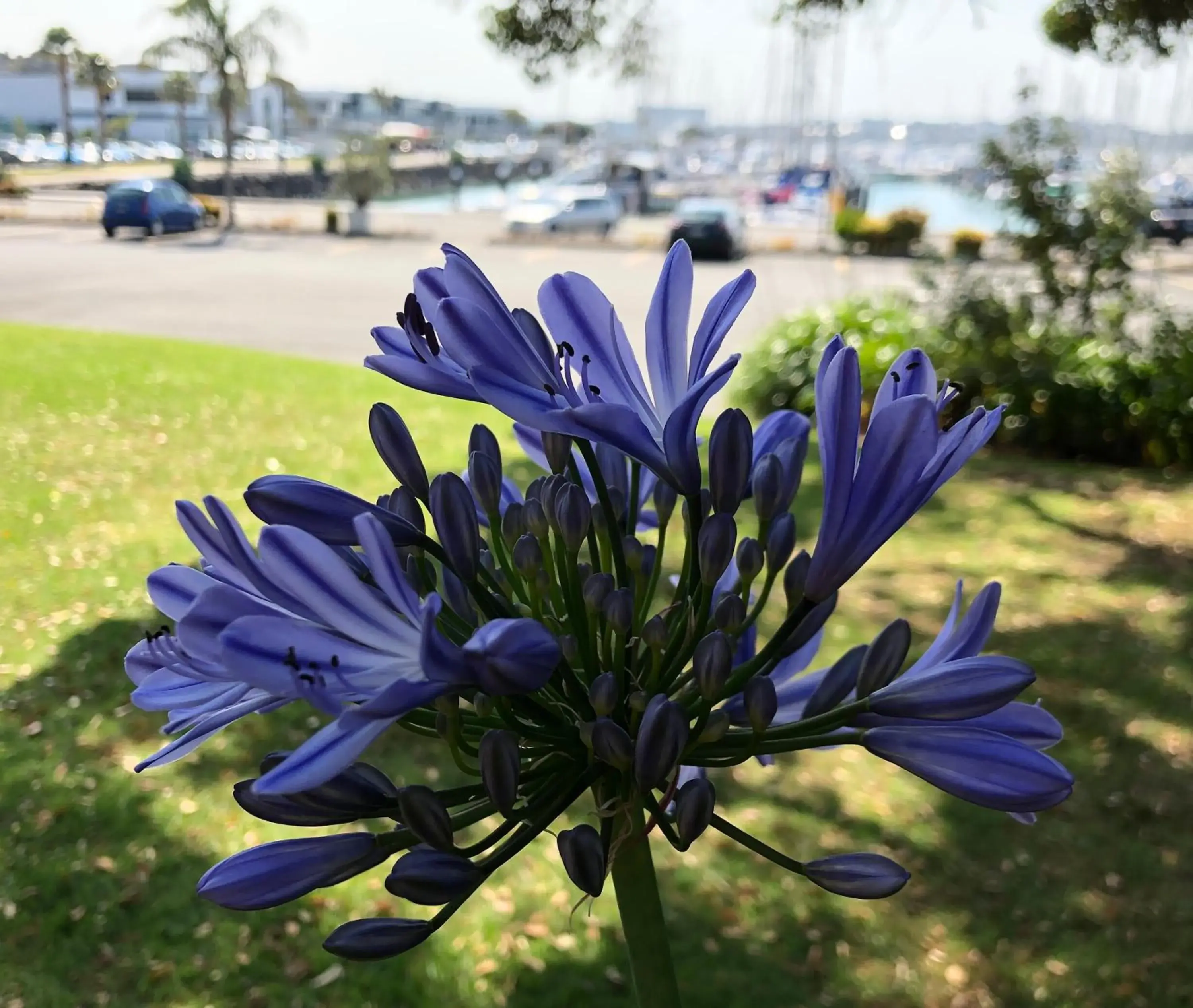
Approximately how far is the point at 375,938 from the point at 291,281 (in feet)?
68.7

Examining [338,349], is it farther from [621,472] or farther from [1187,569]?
[621,472]

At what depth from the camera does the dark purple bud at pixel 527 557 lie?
3.49 feet

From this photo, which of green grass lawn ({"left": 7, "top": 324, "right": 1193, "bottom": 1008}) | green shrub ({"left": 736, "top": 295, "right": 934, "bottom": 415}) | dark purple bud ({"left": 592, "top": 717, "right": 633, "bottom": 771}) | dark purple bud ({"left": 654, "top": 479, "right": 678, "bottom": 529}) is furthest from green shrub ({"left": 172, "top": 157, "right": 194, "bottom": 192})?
dark purple bud ({"left": 592, "top": 717, "right": 633, "bottom": 771})

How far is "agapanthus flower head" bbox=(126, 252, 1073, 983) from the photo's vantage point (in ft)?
2.71

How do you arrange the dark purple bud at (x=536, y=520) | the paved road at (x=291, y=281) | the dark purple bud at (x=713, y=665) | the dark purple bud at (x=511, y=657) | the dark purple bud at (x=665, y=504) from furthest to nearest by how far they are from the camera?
the paved road at (x=291, y=281), the dark purple bud at (x=665, y=504), the dark purple bud at (x=536, y=520), the dark purple bud at (x=713, y=665), the dark purple bud at (x=511, y=657)

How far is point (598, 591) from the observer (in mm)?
1053

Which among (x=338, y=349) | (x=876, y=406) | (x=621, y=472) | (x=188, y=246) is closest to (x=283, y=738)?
(x=621, y=472)

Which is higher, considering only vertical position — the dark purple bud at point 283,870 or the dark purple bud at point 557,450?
the dark purple bud at point 557,450

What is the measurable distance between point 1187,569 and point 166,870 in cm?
612

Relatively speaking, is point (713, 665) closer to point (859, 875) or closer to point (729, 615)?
point (729, 615)

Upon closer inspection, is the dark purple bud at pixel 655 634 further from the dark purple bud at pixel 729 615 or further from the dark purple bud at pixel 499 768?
the dark purple bud at pixel 499 768

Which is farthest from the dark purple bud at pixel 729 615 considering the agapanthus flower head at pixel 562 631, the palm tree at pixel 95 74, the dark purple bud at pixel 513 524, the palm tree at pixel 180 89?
the palm tree at pixel 95 74

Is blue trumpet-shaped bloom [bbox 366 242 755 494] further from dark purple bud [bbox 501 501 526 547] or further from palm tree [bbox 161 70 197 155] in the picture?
palm tree [bbox 161 70 197 155]

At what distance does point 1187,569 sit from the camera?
23.0 ft
